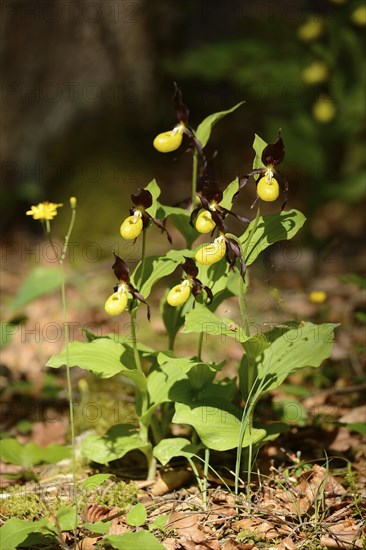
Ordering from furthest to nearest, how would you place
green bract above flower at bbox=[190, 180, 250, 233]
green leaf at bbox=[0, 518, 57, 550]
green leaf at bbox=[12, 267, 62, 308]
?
green leaf at bbox=[12, 267, 62, 308]
green bract above flower at bbox=[190, 180, 250, 233]
green leaf at bbox=[0, 518, 57, 550]

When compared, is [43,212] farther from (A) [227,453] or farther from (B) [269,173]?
(A) [227,453]

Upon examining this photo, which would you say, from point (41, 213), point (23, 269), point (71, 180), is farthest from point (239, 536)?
point (71, 180)

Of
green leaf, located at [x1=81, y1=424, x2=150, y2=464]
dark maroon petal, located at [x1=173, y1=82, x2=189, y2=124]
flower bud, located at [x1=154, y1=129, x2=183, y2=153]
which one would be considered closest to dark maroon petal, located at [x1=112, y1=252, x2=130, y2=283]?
flower bud, located at [x1=154, y1=129, x2=183, y2=153]

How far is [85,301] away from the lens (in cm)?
334

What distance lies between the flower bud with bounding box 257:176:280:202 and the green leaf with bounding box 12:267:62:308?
1240mm

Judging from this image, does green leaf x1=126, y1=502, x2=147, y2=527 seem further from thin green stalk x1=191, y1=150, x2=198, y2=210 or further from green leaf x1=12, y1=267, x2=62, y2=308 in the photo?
green leaf x1=12, y1=267, x2=62, y2=308

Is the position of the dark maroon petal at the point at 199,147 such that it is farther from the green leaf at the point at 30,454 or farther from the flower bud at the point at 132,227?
the green leaf at the point at 30,454

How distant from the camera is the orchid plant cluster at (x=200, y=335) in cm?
163

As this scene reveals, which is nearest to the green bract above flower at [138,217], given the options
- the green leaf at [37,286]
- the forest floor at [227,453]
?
the forest floor at [227,453]

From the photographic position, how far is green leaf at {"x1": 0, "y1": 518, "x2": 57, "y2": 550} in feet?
4.80

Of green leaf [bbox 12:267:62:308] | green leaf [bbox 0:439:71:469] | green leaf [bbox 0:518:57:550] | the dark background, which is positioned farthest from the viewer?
the dark background

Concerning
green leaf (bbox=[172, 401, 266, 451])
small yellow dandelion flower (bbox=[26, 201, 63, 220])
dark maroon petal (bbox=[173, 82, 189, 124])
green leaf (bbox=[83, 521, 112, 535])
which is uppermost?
dark maroon petal (bbox=[173, 82, 189, 124])

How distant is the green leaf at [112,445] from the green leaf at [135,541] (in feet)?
1.15

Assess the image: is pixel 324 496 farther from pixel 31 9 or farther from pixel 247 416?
pixel 31 9
